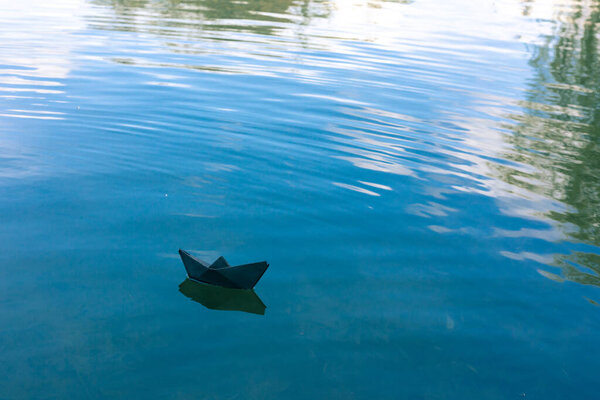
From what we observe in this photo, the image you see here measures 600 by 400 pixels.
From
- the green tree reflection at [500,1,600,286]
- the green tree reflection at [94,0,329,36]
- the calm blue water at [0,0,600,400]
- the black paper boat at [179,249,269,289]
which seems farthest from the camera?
the green tree reflection at [94,0,329,36]

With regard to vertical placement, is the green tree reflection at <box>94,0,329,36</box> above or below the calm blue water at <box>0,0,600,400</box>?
above

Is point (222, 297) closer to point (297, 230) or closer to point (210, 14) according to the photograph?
point (297, 230)

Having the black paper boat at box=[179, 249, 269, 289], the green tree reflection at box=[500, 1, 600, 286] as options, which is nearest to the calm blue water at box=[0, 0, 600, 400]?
the green tree reflection at box=[500, 1, 600, 286]

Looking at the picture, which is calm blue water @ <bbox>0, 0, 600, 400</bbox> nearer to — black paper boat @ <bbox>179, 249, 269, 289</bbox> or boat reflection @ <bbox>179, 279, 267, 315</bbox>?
boat reflection @ <bbox>179, 279, 267, 315</bbox>

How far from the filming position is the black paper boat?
582cm

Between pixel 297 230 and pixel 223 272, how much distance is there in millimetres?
1853

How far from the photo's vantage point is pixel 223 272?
19.4ft

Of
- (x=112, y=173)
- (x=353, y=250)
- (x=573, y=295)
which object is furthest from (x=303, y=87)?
(x=573, y=295)

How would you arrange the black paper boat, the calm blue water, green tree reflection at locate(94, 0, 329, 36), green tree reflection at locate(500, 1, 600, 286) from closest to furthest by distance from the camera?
the calm blue water, the black paper boat, green tree reflection at locate(500, 1, 600, 286), green tree reflection at locate(94, 0, 329, 36)

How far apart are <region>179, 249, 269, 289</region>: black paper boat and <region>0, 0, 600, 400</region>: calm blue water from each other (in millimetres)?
224

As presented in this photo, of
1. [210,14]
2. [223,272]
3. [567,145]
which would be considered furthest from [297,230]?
[210,14]

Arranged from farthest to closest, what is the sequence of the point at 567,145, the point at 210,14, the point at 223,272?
the point at 210,14 < the point at 567,145 < the point at 223,272

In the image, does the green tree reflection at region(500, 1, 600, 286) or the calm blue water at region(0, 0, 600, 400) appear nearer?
the calm blue water at region(0, 0, 600, 400)

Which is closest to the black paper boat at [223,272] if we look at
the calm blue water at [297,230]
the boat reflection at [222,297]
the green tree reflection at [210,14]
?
the boat reflection at [222,297]
